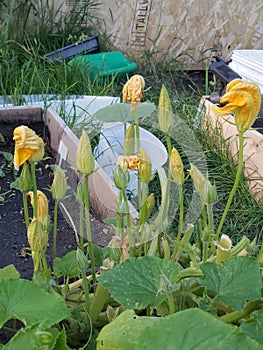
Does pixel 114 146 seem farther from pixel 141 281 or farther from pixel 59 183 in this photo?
pixel 141 281

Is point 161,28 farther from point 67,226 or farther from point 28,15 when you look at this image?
point 67,226

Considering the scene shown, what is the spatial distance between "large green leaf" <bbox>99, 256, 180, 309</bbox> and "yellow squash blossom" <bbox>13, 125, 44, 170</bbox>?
0.65 feet

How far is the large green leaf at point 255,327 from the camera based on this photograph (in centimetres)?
68

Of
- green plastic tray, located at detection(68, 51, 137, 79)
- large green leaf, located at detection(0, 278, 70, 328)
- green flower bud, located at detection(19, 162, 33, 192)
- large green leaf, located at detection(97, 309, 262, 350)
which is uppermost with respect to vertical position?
large green leaf, located at detection(97, 309, 262, 350)

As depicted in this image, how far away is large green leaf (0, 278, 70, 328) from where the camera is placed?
0.71 meters

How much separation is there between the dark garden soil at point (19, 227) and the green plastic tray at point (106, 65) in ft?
3.24

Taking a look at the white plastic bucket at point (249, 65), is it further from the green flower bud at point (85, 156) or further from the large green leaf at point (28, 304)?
the large green leaf at point (28, 304)

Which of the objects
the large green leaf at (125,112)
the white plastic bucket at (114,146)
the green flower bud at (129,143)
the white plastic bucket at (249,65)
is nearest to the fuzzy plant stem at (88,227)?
the green flower bud at (129,143)

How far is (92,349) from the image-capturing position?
2.77 ft

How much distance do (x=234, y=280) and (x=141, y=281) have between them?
0.12 m

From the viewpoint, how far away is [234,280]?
0.77 metres

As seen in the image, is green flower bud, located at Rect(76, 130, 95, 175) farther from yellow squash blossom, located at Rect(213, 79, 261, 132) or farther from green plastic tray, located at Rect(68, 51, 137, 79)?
green plastic tray, located at Rect(68, 51, 137, 79)

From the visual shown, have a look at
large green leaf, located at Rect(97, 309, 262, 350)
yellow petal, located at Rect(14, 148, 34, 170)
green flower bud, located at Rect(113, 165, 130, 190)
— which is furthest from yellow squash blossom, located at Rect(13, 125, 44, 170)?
large green leaf, located at Rect(97, 309, 262, 350)

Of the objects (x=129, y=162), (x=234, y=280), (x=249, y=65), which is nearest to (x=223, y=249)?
(x=234, y=280)
